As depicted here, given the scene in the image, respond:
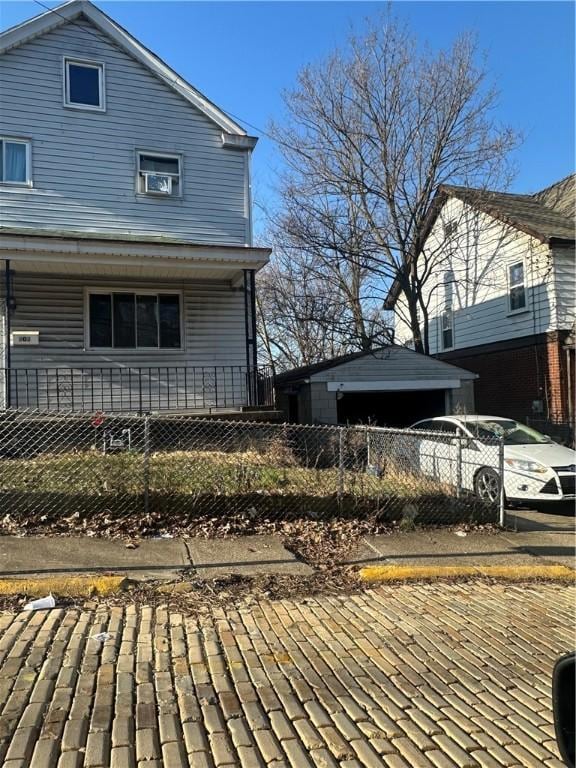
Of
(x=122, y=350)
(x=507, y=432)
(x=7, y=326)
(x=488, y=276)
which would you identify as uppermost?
(x=488, y=276)

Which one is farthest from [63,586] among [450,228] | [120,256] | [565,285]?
[565,285]

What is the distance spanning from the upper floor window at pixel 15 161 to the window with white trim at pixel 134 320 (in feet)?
9.49

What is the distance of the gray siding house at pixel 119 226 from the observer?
1198 cm

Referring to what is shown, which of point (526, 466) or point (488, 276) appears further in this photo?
point (488, 276)

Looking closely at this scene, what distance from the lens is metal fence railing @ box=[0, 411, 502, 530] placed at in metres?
6.61

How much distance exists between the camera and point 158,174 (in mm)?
13531

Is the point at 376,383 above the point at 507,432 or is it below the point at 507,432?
above

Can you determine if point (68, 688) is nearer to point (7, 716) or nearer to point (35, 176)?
point (7, 716)

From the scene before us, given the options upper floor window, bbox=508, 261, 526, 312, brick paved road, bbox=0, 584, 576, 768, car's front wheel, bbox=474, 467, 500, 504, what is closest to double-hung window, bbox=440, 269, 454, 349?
upper floor window, bbox=508, 261, 526, 312

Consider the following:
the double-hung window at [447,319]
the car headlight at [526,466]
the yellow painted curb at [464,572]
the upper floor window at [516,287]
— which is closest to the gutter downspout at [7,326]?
the yellow painted curb at [464,572]

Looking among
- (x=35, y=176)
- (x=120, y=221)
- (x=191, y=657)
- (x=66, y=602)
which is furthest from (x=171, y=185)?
(x=191, y=657)

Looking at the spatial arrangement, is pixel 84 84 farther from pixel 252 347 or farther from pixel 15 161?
pixel 252 347

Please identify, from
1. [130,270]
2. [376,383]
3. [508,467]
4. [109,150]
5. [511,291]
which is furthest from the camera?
[511,291]

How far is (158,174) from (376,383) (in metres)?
7.17
